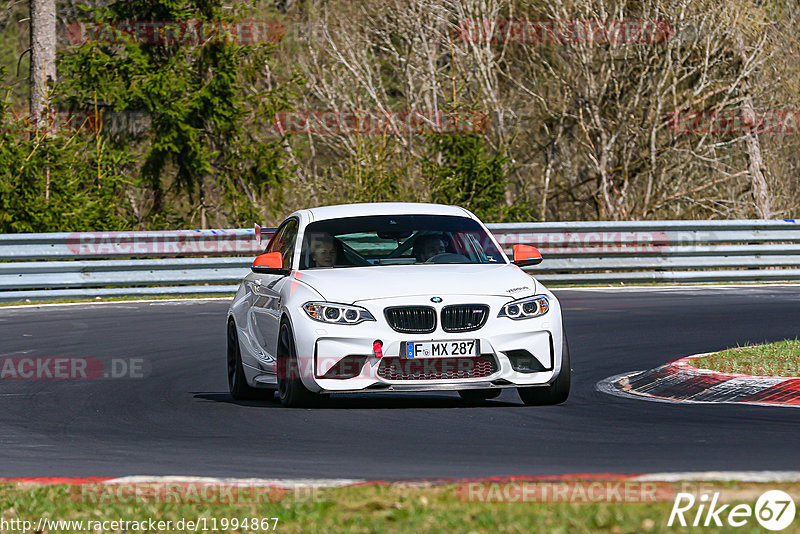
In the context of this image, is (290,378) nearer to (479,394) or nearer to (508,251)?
(479,394)

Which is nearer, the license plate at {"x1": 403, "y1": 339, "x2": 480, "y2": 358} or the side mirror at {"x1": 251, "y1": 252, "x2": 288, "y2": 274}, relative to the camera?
the license plate at {"x1": 403, "y1": 339, "x2": 480, "y2": 358}

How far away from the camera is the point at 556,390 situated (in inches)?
406

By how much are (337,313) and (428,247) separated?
1.42 meters

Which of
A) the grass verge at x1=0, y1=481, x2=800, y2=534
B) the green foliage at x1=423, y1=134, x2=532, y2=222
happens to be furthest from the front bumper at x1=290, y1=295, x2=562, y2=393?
the green foliage at x1=423, y1=134, x2=532, y2=222

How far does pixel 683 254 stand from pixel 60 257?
1024 cm

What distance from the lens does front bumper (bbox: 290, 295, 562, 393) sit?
32.4 feet

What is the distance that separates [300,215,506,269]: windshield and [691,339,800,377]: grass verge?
2.08 m

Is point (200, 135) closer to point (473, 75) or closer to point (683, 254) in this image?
point (473, 75)

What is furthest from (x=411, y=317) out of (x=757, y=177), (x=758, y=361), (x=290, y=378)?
(x=757, y=177)

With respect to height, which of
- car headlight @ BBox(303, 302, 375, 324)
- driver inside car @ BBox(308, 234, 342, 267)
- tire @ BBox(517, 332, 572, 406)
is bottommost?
tire @ BBox(517, 332, 572, 406)

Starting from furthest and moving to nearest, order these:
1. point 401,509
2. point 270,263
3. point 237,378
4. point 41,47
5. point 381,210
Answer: point 41,47
point 381,210
point 237,378
point 270,263
point 401,509

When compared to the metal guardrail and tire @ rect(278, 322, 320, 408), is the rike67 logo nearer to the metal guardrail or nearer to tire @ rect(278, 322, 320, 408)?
tire @ rect(278, 322, 320, 408)

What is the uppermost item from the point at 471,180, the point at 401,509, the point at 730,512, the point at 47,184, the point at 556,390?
the point at 730,512

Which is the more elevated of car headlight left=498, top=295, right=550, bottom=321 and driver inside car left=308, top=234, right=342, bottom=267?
driver inside car left=308, top=234, right=342, bottom=267
